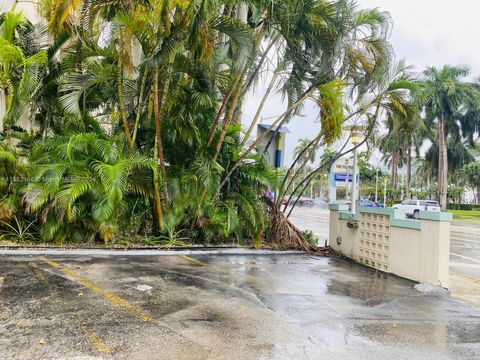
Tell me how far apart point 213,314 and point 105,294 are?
161 cm

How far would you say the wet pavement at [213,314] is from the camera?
3748 mm

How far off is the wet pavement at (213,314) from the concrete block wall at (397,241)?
1.50 ft

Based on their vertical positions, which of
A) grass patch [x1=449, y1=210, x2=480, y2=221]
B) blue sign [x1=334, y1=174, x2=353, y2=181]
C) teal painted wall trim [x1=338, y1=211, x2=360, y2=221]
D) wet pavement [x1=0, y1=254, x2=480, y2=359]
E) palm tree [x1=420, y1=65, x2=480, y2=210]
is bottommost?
wet pavement [x1=0, y1=254, x2=480, y2=359]

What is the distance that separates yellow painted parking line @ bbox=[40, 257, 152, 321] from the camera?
4578mm

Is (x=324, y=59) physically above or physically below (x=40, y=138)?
above

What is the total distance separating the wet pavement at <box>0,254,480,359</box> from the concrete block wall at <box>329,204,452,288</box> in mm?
457

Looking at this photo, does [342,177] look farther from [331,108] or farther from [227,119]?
[227,119]

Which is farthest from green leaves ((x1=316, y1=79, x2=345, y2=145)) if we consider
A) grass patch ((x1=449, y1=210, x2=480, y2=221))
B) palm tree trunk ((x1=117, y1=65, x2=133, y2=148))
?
grass patch ((x1=449, y1=210, x2=480, y2=221))

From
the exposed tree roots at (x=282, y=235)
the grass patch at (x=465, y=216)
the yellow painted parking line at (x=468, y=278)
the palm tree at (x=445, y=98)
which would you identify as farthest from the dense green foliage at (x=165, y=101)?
the grass patch at (x=465, y=216)

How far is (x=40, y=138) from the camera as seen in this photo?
A: 9461 mm

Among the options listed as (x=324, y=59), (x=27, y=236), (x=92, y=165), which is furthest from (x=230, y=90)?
(x=27, y=236)

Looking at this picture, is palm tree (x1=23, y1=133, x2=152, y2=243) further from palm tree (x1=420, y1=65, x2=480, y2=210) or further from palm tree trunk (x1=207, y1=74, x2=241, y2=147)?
palm tree (x1=420, y1=65, x2=480, y2=210)

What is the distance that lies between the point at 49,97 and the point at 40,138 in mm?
1034

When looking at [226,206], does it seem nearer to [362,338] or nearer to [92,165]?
[92,165]
